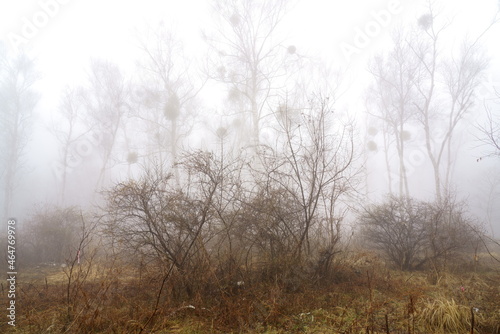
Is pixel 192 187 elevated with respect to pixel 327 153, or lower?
lower

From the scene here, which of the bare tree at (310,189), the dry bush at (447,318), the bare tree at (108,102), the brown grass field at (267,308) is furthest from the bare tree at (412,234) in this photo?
the bare tree at (108,102)

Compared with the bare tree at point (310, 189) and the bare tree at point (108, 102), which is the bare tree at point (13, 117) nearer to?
the bare tree at point (108, 102)

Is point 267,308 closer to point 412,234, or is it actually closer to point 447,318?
point 447,318

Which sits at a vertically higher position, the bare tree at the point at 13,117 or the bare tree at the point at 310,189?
the bare tree at the point at 13,117

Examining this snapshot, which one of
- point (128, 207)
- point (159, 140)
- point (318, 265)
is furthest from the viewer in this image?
point (159, 140)

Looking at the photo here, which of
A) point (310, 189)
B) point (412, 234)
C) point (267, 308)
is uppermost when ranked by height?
point (310, 189)

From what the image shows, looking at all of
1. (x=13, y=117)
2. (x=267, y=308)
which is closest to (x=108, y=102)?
(x=13, y=117)

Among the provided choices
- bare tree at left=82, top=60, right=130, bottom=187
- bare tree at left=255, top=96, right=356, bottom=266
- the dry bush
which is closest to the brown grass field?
the dry bush

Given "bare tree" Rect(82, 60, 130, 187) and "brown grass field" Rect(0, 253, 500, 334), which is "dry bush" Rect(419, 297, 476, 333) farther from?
"bare tree" Rect(82, 60, 130, 187)

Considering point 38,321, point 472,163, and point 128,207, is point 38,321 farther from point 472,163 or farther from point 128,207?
point 472,163

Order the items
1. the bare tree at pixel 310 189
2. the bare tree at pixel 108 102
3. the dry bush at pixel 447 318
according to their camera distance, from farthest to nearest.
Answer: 1. the bare tree at pixel 108 102
2. the bare tree at pixel 310 189
3. the dry bush at pixel 447 318

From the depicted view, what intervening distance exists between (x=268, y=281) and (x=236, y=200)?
1.78m

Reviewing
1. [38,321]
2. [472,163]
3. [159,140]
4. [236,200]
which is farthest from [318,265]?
[472,163]

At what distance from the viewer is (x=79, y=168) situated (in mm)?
35625
